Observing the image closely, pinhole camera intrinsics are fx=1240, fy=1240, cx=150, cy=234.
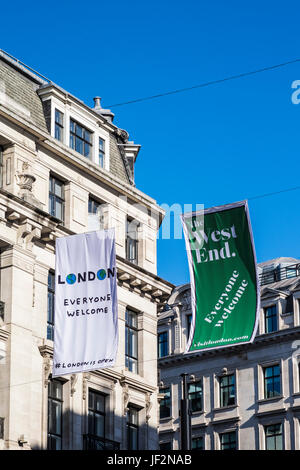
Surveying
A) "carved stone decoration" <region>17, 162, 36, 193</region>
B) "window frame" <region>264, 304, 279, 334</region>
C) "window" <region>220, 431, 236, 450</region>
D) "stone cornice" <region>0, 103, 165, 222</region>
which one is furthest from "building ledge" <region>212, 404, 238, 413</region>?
"carved stone decoration" <region>17, 162, 36, 193</region>

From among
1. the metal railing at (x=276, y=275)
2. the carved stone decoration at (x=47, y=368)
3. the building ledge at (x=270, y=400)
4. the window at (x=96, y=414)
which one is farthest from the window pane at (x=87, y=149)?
the metal railing at (x=276, y=275)

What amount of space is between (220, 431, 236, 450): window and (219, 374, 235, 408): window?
172cm

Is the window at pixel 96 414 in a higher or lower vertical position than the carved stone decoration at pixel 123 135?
lower

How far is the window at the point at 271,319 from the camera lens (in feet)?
234

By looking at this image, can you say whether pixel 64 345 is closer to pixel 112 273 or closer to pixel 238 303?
pixel 112 273

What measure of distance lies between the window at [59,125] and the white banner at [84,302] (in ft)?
21.0

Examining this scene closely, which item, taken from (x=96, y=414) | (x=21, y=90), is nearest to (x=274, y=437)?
(x=96, y=414)

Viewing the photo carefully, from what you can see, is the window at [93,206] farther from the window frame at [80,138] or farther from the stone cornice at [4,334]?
the stone cornice at [4,334]

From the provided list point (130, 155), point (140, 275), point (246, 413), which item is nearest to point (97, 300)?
point (140, 275)

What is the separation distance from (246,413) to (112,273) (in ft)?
107

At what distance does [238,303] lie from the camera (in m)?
39.3

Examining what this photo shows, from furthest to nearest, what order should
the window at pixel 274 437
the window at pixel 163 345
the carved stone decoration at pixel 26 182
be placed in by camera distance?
the window at pixel 163 345
the window at pixel 274 437
the carved stone decoration at pixel 26 182

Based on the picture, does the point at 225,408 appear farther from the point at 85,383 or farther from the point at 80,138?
the point at 85,383
